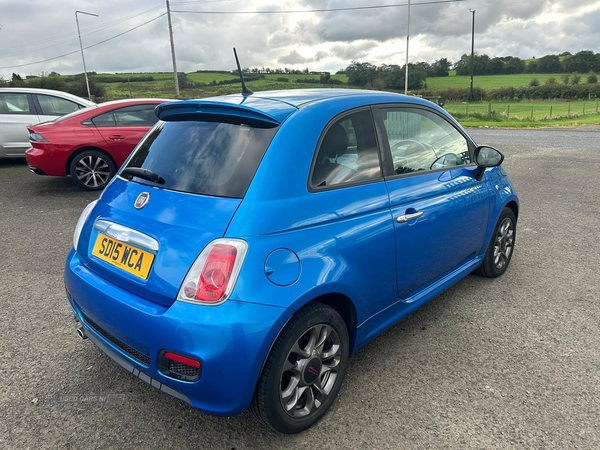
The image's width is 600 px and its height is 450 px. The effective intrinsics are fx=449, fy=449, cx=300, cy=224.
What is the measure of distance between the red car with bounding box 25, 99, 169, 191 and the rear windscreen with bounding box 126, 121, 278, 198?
5.12 meters

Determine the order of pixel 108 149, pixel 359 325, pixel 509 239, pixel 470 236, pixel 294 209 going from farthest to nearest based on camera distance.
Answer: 1. pixel 108 149
2. pixel 509 239
3. pixel 470 236
4. pixel 359 325
5. pixel 294 209

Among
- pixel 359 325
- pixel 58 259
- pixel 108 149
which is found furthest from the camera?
pixel 108 149

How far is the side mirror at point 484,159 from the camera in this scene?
138 inches

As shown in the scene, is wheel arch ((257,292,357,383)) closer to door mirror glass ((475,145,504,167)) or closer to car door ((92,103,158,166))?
door mirror glass ((475,145,504,167))

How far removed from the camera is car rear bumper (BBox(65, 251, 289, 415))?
1.89m

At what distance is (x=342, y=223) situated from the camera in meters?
2.33

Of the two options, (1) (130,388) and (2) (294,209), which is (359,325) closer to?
(2) (294,209)

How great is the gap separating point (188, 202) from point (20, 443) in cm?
145

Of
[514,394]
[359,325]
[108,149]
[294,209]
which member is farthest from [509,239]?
[108,149]

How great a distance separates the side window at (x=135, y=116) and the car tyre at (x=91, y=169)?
2.16 ft

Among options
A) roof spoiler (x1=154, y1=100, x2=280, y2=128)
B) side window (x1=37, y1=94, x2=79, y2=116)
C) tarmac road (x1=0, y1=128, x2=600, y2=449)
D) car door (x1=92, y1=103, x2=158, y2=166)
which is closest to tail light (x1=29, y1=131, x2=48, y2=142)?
car door (x1=92, y1=103, x2=158, y2=166)

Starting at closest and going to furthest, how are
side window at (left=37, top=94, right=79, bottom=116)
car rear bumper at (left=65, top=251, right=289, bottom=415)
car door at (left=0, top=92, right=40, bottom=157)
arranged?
car rear bumper at (left=65, top=251, right=289, bottom=415) < car door at (left=0, top=92, right=40, bottom=157) < side window at (left=37, top=94, right=79, bottom=116)

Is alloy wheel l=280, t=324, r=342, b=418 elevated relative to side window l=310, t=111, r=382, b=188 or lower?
lower

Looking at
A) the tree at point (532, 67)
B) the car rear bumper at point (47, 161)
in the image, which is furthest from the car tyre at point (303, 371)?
the tree at point (532, 67)
